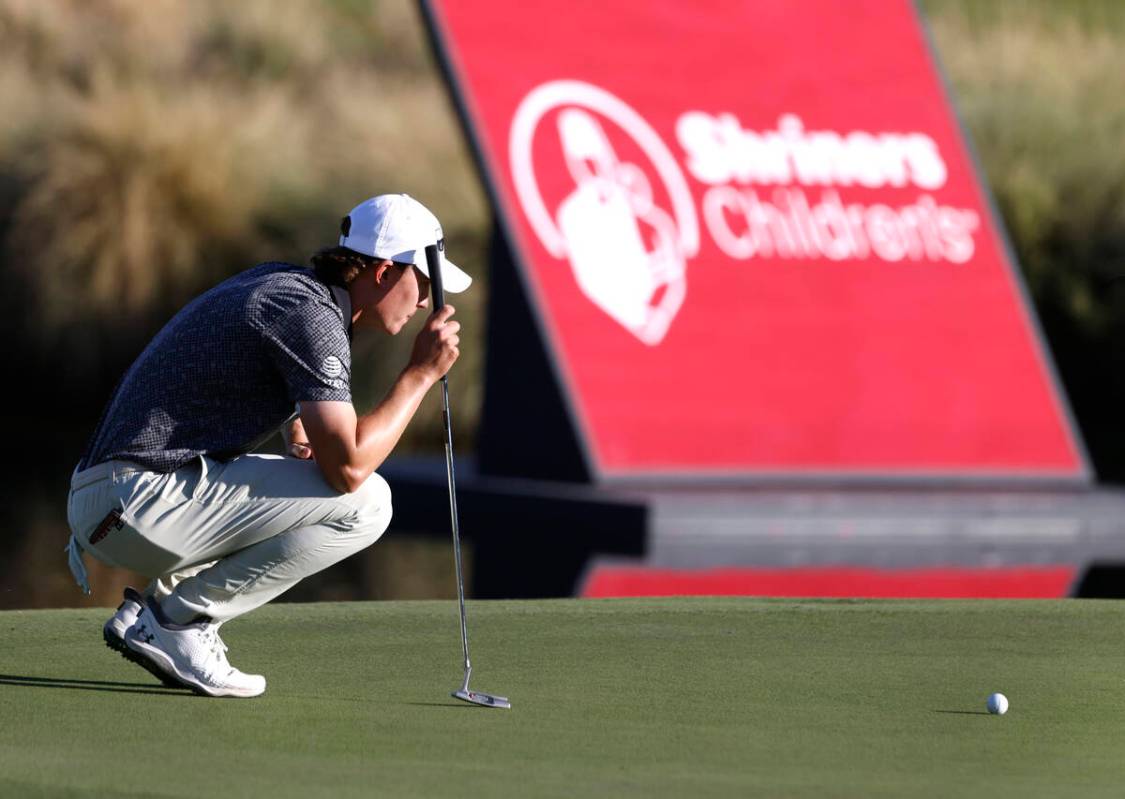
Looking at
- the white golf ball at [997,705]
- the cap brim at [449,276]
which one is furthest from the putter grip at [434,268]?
the white golf ball at [997,705]

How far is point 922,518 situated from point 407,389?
5860 mm

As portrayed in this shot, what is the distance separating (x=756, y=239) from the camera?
10398mm

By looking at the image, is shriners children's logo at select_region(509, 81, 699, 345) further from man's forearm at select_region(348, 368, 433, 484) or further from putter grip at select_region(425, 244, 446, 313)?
man's forearm at select_region(348, 368, 433, 484)

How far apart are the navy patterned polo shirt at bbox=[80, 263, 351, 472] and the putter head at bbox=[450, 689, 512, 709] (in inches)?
24.3

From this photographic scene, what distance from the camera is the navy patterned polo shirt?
13.1 feet

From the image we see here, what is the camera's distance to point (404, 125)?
16031 millimetres

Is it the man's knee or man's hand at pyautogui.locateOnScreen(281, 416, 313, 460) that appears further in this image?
man's hand at pyautogui.locateOnScreen(281, 416, 313, 460)

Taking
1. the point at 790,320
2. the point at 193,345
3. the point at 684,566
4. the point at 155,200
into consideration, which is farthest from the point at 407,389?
the point at 155,200

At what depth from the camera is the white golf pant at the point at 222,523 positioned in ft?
13.5

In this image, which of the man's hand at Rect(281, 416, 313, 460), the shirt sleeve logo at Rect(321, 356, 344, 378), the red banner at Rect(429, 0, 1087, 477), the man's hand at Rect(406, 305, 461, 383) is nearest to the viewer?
the shirt sleeve logo at Rect(321, 356, 344, 378)

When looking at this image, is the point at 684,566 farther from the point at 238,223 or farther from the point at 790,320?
the point at 238,223

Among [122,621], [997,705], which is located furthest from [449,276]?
[997,705]

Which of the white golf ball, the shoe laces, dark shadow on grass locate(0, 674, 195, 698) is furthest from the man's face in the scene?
the white golf ball

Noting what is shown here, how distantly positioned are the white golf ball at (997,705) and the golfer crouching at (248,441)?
3.99ft
